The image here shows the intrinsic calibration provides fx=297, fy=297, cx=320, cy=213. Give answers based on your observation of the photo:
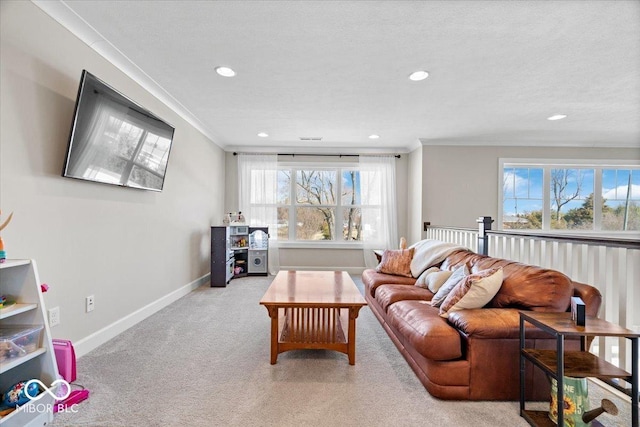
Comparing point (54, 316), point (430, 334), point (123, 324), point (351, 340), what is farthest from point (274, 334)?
point (123, 324)

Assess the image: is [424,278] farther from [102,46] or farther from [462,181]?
[102,46]

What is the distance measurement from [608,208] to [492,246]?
3761 millimetres

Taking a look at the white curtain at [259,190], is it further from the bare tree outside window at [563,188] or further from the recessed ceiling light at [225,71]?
the bare tree outside window at [563,188]

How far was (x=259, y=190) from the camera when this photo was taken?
18.8 feet

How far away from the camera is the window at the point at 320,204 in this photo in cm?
589

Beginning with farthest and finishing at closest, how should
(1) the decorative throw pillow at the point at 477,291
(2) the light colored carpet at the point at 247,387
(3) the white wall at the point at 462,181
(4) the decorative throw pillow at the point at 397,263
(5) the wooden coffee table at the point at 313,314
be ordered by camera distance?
(3) the white wall at the point at 462,181, (4) the decorative throw pillow at the point at 397,263, (5) the wooden coffee table at the point at 313,314, (1) the decorative throw pillow at the point at 477,291, (2) the light colored carpet at the point at 247,387

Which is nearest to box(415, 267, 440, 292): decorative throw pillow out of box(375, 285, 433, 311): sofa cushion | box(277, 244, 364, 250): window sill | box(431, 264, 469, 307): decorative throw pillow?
box(375, 285, 433, 311): sofa cushion

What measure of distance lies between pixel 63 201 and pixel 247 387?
1.82 meters

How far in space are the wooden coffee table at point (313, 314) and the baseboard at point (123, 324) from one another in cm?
144

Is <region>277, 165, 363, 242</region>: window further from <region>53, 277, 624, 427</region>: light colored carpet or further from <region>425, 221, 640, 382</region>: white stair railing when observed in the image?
<region>425, 221, 640, 382</region>: white stair railing

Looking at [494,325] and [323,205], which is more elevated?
[323,205]

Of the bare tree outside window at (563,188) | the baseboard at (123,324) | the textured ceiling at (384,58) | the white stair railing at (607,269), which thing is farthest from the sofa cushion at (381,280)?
the bare tree outside window at (563,188)

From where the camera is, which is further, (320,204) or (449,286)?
(320,204)

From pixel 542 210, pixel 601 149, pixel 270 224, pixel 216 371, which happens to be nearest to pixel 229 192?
pixel 270 224
